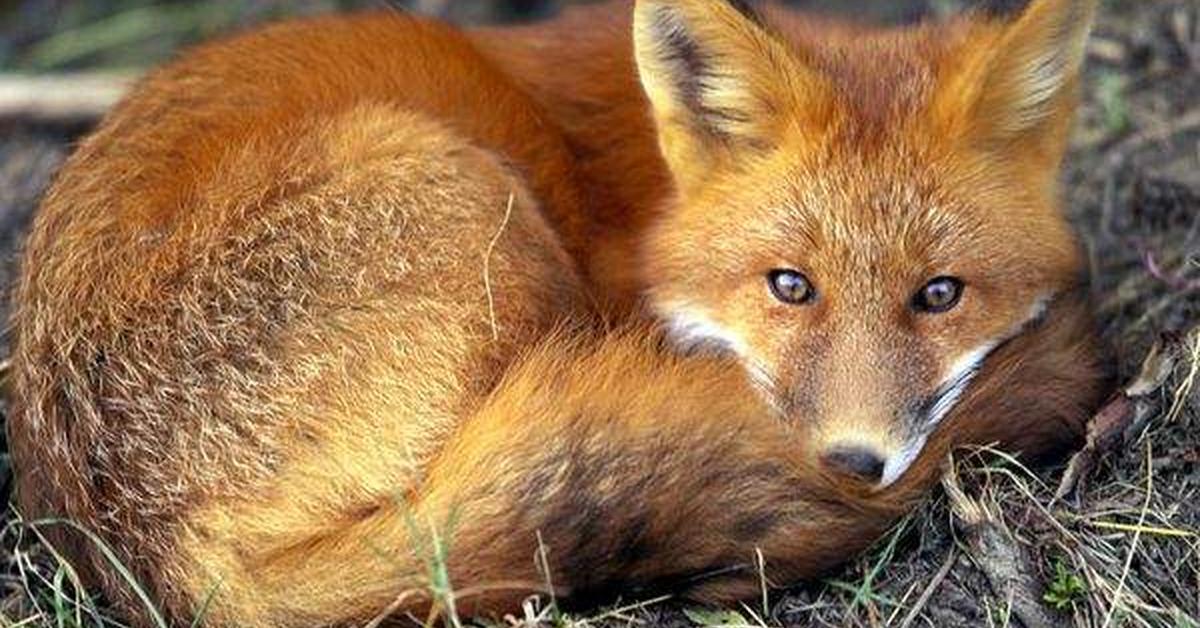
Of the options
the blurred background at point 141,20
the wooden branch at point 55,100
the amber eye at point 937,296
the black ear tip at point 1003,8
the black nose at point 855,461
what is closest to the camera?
the black nose at point 855,461

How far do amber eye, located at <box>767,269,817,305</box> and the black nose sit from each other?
470 millimetres

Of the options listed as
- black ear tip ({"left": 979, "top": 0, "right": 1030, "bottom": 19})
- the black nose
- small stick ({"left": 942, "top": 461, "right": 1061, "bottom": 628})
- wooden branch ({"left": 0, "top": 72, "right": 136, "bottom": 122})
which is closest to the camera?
the black nose

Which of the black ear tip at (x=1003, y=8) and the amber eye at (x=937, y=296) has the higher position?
the black ear tip at (x=1003, y=8)

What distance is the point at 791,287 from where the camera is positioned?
432cm

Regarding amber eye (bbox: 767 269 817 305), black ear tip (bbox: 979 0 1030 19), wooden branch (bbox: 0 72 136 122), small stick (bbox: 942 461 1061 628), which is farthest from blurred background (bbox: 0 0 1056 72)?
small stick (bbox: 942 461 1061 628)

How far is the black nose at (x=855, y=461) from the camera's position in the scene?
3.96 meters

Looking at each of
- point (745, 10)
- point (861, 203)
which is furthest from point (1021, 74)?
point (745, 10)

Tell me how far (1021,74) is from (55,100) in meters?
4.03

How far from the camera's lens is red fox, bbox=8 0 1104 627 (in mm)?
3926

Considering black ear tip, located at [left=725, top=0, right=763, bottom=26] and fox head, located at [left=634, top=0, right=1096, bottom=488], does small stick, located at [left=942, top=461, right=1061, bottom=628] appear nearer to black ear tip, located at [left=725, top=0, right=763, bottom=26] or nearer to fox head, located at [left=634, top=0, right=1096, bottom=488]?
fox head, located at [left=634, top=0, right=1096, bottom=488]

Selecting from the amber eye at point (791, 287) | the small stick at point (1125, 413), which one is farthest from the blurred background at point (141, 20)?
the amber eye at point (791, 287)

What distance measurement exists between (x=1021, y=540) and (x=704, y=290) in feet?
3.24

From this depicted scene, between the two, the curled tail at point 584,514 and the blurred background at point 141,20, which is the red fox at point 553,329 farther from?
the blurred background at point 141,20

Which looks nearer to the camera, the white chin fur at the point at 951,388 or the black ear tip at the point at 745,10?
the white chin fur at the point at 951,388
